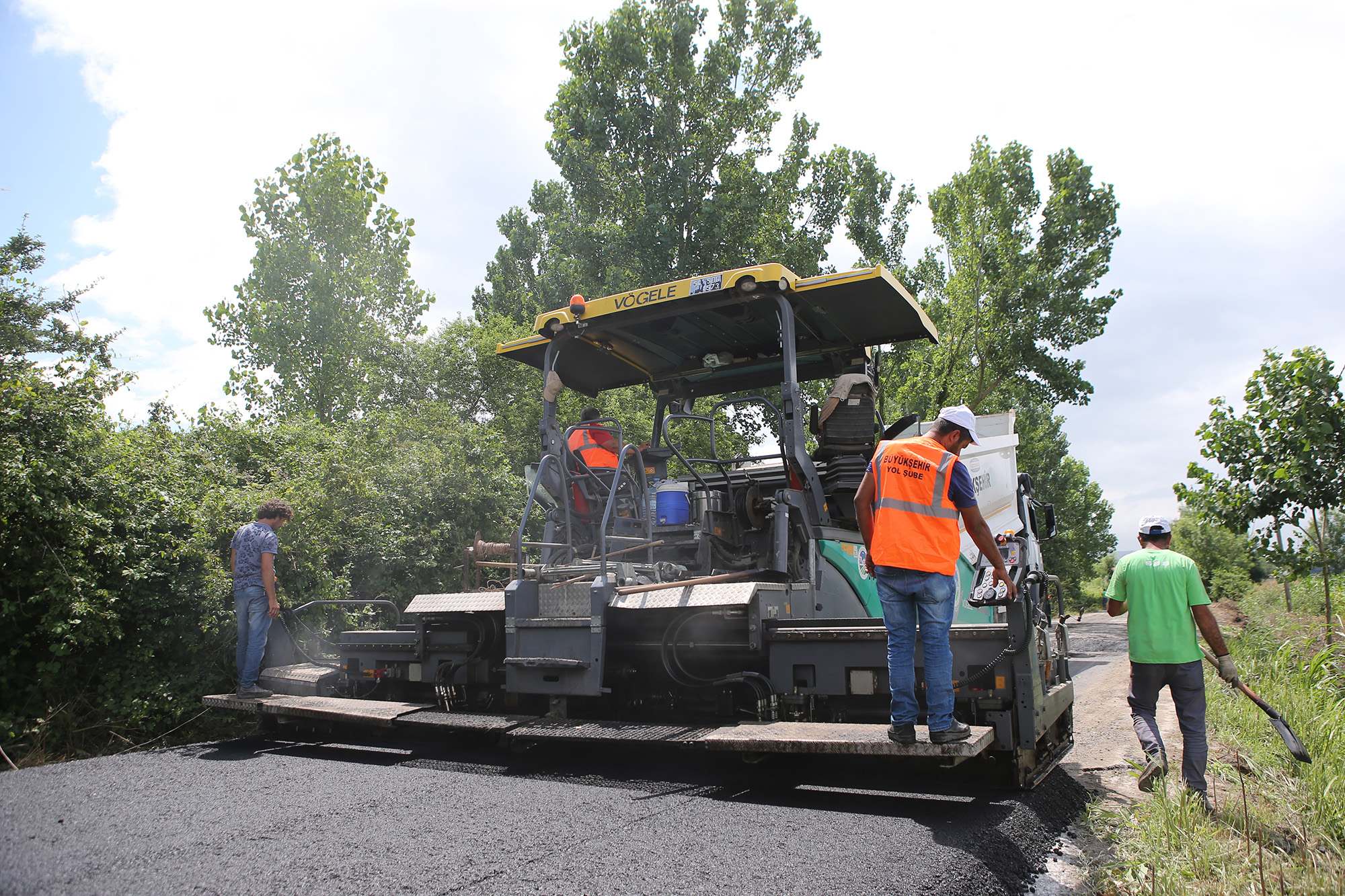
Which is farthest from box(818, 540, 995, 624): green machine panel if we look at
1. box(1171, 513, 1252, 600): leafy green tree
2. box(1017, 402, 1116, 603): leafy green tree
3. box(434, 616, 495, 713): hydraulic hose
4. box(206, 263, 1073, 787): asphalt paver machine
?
box(1171, 513, 1252, 600): leafy green tree

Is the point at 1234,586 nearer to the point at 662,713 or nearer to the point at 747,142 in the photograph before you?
the point at 747,142

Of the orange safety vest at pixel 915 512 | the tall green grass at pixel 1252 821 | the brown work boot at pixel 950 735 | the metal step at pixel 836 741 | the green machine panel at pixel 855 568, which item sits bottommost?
the tall green grass at pixel 1252 821

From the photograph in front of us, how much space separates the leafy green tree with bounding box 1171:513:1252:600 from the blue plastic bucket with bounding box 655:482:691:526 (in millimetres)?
27457

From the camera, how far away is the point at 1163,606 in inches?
174

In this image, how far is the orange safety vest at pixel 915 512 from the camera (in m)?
3.54

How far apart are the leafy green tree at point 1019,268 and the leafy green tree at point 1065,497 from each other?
2.93 metres

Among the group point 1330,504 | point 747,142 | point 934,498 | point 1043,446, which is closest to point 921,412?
point 747,142

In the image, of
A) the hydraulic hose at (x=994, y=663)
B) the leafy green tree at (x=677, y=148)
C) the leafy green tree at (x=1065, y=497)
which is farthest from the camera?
the leafy green tree at (x=1065, y=497)

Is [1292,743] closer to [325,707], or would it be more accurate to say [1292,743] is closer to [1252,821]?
[1252,821]

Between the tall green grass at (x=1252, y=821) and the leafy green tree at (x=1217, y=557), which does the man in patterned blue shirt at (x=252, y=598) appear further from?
the leafy green tree at (x=1217, y=557)

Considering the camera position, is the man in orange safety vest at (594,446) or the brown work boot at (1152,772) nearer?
the brown work boot at (1152,772)

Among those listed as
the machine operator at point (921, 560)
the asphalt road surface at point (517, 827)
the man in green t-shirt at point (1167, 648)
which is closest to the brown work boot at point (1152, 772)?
the man in green t-shirt at point (1167, 648)

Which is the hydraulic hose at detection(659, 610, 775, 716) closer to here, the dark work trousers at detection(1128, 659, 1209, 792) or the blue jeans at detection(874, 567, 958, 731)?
the blue jeans at detection(874, 567, 958, 731)

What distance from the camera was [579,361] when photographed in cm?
617
